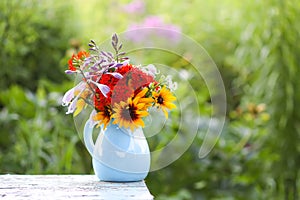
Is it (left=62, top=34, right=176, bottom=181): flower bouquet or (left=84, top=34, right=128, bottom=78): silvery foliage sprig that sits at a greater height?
(left=84, top=34, right=128, bottom=78): silvery foliage sprig

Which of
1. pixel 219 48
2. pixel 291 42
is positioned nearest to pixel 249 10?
pixel 291 42

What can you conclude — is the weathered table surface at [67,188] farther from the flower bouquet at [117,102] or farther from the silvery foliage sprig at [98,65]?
the silvery foliage sprig at [98,65]

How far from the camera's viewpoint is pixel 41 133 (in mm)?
2787

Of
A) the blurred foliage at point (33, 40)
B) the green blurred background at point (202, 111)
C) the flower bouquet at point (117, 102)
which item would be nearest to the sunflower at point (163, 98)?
the flower bouquet at point (117, 102)

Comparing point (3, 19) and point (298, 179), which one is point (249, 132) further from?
point (3, 19)

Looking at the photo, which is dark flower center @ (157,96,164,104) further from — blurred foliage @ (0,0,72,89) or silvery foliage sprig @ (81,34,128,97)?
blurred foliage @ (0,0,72,89)

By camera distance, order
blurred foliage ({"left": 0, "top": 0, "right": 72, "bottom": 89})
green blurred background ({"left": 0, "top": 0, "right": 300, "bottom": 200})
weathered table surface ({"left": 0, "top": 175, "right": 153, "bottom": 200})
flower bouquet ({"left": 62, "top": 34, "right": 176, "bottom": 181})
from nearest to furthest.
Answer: weathered table surface ({"left": 0, "top": 175, "right": 153, "bottom": 200}) < flower bouquet ({"left": 62, "top": 34, "right": 176, "bottom": 181}) < green blurred background ({"left": 0, "top": 0, "right": 300, "bottom": 200}) < blurred foliage ({"left": 0, "top": 0, "right": 72, "bottom": 89})

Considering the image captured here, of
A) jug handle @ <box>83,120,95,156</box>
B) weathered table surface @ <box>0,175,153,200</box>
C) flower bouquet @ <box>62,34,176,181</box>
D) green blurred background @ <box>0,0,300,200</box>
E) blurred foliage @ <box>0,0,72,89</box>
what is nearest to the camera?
weathered table surface @ <box>0,175,153,200</box>

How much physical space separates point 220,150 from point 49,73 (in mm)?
1365

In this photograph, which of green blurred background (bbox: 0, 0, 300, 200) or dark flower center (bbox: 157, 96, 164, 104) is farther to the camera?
green blurred background (bbox: 0, 0, 300, 200)

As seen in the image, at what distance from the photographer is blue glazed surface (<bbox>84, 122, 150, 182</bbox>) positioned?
146 cm

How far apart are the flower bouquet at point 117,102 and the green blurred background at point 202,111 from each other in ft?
3.74

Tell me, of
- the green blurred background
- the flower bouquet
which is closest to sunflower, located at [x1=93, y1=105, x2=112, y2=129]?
the flower bouquet

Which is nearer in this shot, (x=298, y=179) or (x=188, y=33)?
(x=298, y=179)
